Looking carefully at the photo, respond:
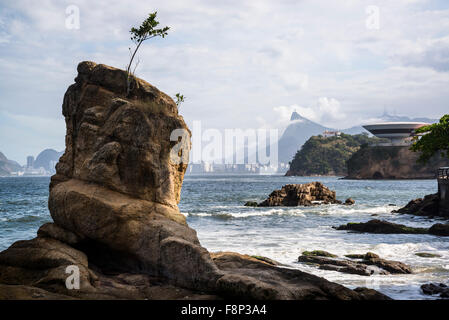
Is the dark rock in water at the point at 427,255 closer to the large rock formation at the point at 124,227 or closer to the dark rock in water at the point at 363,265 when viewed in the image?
the dark rock in water at the point at 363,265

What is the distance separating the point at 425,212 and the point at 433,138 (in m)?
6.20

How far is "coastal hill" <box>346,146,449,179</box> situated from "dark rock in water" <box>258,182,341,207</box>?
8783cm

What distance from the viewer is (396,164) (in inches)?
A: 5133

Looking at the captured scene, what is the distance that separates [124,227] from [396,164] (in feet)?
434

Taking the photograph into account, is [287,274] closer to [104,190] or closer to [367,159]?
[104,190]

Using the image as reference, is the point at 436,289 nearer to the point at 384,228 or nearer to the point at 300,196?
the point at 384,228

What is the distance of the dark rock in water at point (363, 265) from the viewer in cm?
1310

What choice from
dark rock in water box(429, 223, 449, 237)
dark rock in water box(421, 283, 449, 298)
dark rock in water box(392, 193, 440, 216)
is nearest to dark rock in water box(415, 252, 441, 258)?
dark rock in water box(421, 283, 449, 298)

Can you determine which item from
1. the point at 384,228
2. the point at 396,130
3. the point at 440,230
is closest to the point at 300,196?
the point at 384,228

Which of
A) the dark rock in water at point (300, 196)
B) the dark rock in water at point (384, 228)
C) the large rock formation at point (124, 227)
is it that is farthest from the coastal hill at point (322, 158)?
the large rock formation at point (124, 227)

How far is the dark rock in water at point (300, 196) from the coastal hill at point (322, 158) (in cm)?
13260

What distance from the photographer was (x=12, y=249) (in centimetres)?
992

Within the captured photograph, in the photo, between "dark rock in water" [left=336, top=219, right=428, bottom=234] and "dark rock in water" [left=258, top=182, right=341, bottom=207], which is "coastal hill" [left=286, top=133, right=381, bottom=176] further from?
"dark rock in water" [left=336, top=219, right=428, bottom=234]

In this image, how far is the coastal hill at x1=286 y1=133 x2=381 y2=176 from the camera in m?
182
